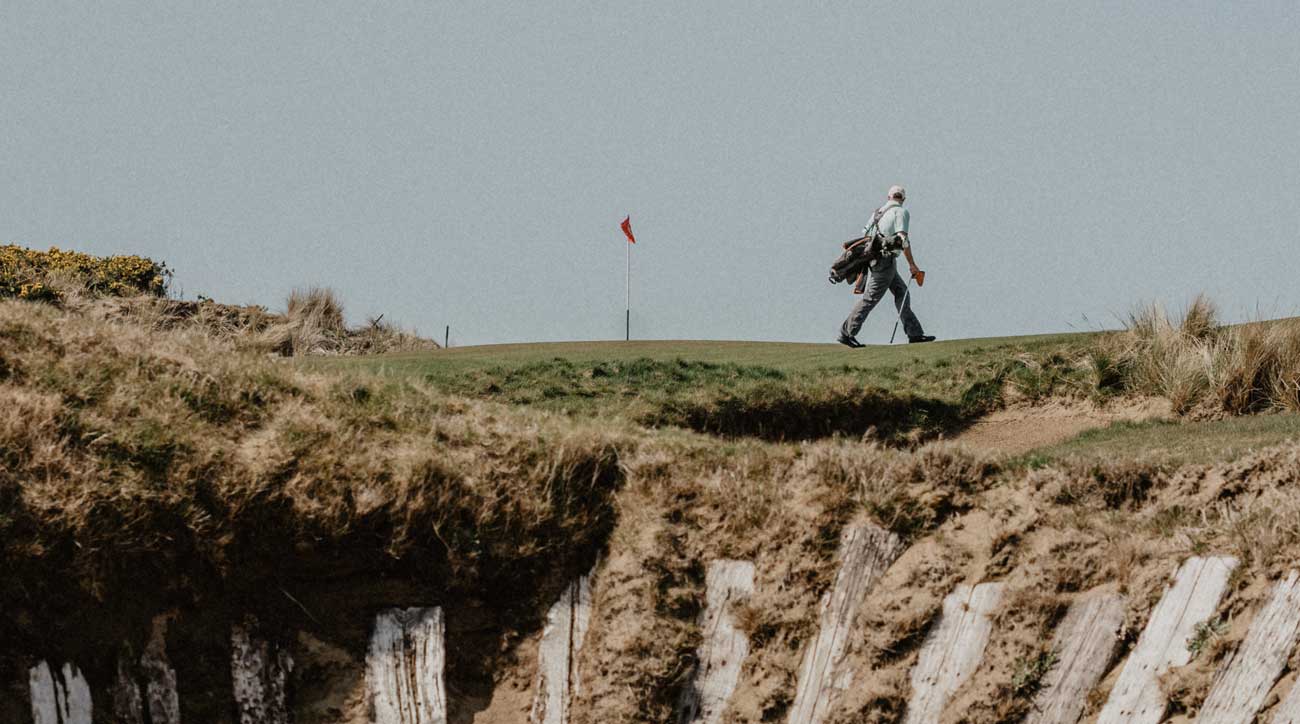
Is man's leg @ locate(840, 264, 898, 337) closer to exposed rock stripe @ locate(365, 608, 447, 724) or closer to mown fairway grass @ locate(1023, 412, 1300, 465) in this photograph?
mown fairway grass @ locate(1023, 412, 1300, 465)

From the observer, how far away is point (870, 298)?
58.7 ft

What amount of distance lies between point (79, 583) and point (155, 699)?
3.08ft

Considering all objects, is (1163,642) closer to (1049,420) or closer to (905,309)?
(1049,420)

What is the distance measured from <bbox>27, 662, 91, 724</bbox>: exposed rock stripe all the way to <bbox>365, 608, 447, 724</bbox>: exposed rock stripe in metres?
1.84

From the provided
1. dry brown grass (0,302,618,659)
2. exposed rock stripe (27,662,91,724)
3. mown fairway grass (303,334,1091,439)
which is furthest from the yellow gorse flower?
exposed rock stripe (27,662,91,724)

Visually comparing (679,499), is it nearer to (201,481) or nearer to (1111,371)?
(201,481)

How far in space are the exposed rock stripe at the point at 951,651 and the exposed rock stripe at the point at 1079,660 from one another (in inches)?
17.4

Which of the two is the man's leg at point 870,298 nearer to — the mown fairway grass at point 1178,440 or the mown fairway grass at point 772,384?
the mown fairway grass at point 772,384

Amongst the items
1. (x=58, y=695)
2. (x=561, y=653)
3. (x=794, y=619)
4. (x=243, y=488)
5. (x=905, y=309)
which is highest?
(x=905, y=309)

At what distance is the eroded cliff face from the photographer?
7.28 meters

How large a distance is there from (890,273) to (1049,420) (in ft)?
13.5

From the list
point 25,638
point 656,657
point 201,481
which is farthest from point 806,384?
point 25,638

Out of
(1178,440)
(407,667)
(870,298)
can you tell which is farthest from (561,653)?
(870,298)

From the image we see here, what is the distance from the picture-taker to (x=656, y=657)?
8055 mm
